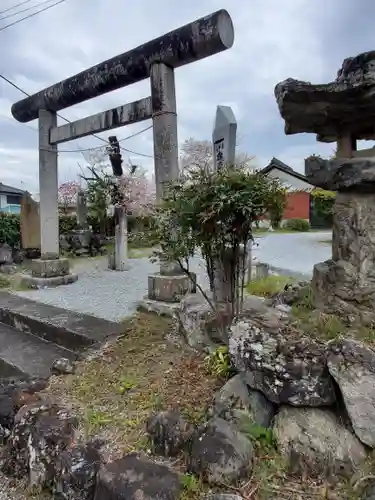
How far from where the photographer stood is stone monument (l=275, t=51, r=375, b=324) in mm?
2100

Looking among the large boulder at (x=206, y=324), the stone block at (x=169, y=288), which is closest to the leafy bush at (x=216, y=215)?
the large boulder at (x=206, y=324)

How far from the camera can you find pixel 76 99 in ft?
18.3

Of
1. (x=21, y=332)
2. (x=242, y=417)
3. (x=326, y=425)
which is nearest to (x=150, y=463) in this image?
(x=242, y=417)

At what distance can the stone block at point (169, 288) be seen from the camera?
4.13 meters

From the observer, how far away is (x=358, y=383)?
5.67ft

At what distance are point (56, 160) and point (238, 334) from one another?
17.5ft

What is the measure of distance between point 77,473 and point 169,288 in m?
2.32

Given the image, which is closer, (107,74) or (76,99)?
(107,74)

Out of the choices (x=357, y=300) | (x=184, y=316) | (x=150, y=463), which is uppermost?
(x=357, y=300)

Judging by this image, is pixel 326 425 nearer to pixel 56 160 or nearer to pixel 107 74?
pixel 107 74

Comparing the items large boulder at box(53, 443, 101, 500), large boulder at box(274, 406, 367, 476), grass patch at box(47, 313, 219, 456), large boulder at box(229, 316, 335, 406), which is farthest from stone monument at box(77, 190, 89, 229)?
large boulder at box(274, 406, 367, 476)

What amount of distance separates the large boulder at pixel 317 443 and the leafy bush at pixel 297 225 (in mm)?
19006

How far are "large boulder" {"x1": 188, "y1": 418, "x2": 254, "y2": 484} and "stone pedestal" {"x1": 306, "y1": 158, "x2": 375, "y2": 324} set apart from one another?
98cm

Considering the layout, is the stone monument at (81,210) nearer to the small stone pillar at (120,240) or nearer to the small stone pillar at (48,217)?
the small stone pillar at (120,240)
